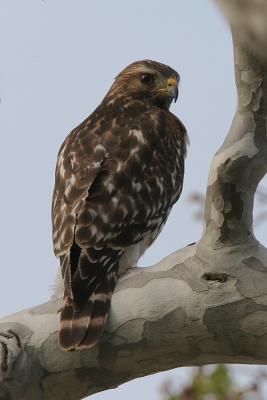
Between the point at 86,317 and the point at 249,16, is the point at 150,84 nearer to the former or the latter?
the point at 86,317

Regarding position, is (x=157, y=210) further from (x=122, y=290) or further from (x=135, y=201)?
(x=122, y=290)

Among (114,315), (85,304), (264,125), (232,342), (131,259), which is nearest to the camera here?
(264,125)

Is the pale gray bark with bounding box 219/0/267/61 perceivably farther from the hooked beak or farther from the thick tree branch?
the hooked beak

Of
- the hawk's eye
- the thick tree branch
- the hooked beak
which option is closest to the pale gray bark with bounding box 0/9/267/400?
the thick tree branch

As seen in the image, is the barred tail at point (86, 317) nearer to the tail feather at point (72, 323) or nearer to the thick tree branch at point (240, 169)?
the tail feather at point (72, 323)

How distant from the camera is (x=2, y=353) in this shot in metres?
3.17

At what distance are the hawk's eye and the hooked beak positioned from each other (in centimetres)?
19

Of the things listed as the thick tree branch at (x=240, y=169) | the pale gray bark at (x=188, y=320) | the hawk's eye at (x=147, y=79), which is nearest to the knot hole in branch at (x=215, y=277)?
the pale gray bark at (x=188, y=320)

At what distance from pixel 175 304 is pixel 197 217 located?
434mm

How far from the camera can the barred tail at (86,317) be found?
10.8 feet

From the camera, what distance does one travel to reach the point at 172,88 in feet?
19.9

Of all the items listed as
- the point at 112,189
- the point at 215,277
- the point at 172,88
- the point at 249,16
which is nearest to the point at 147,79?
the point at 172,88

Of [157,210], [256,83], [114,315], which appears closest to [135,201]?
[157,210]

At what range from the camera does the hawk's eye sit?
627cm
